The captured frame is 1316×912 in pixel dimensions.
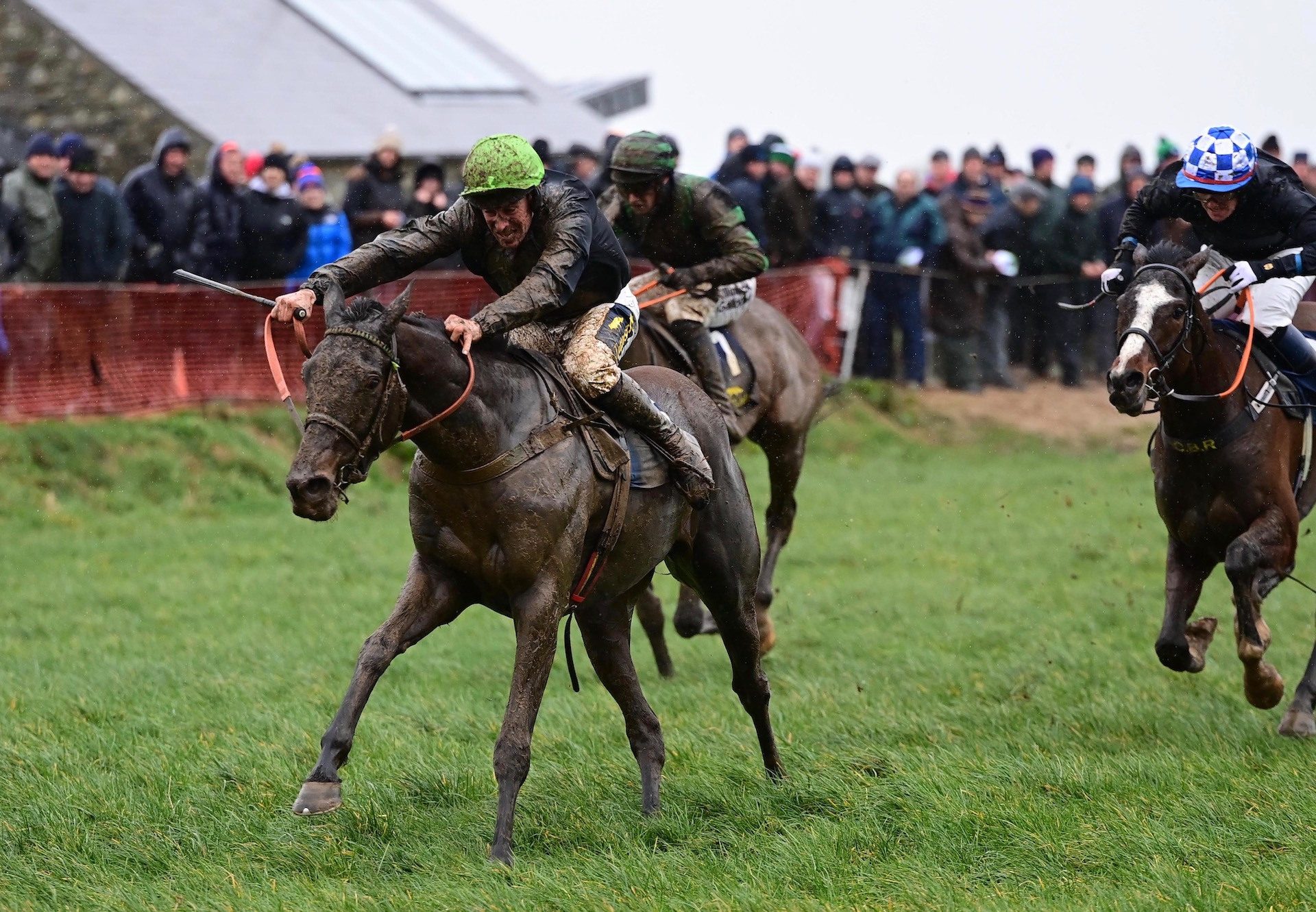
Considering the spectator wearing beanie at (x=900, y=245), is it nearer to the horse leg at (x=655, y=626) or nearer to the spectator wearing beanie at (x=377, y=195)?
the spectator wearing beanie at (x=377, y=195)

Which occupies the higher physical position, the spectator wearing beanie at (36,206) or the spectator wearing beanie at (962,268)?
the spectator wearing beanie at (36,206)

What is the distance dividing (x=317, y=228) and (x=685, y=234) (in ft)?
25.0

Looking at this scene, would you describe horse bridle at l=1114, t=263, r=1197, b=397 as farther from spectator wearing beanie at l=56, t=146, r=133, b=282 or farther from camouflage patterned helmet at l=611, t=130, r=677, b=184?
spectator wearing beanie at l=56, t=146, r=133, b=282

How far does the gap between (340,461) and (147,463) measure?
11.1 meters

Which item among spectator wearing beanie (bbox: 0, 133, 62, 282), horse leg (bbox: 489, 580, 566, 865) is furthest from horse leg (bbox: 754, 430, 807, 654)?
spectator wearing beanie (bbox: 0, 133, 62, 282)

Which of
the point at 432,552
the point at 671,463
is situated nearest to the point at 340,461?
the point at 432,552

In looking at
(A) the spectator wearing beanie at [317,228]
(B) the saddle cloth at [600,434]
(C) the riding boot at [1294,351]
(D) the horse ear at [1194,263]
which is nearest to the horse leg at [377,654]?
(B) the saddle cloth at [600,434]

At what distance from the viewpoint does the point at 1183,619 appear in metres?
8.40

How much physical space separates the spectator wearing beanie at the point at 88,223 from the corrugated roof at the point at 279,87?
8.47 metres

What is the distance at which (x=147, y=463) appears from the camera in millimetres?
15992

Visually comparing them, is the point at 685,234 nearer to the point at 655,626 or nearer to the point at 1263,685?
the point at 655,626

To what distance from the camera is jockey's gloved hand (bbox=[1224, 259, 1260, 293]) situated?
8.30 meters

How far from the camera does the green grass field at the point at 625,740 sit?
19.2 ft

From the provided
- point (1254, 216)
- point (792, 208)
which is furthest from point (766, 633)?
point (792, 208)
